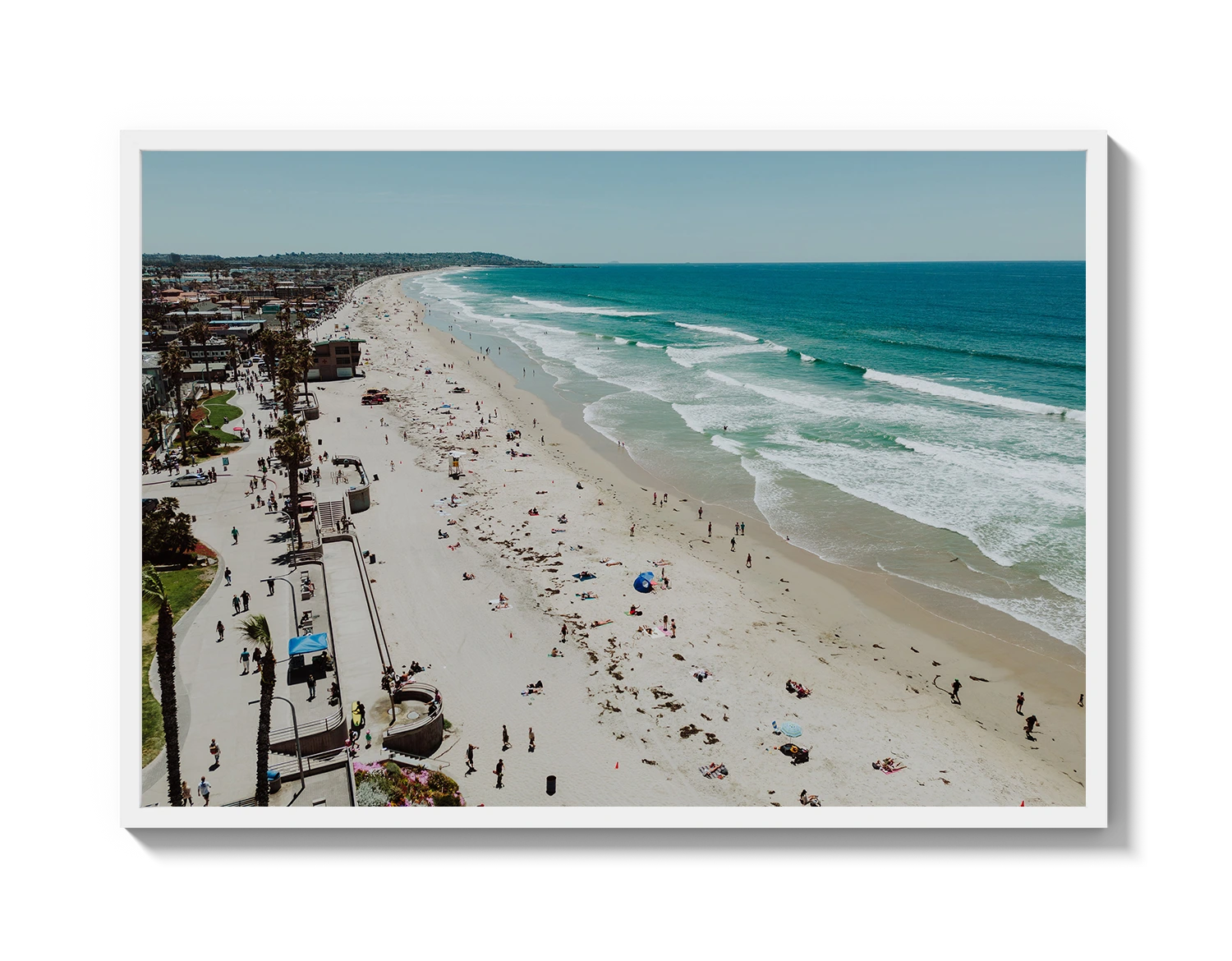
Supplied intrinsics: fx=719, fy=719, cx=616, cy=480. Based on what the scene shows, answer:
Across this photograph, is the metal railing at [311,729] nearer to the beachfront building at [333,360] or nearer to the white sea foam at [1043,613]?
the white sea foam at [1043,613]

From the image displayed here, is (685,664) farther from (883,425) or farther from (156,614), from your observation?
(883,425)

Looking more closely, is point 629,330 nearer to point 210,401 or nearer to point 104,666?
point 210,401

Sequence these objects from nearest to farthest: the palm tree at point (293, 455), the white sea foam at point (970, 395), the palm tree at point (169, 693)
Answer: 1. the palm tree at point (169, 693)
2. the palm tree at point (293, 455)
3. the white sea foam at point (970, 395)

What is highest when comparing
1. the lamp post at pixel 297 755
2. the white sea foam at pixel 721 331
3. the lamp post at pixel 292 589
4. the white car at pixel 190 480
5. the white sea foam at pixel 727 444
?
the white sea foam at pixel 721 331

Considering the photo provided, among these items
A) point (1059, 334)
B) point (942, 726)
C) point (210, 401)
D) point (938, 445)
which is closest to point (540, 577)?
point (942, 726)

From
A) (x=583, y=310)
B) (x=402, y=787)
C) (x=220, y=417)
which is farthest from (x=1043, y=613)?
(x=583, y=310)
